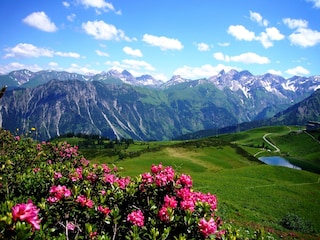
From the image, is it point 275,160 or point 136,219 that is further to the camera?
point 275,160

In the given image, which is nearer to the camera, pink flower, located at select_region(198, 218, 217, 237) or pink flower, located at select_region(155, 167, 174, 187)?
pink flower, located at select_region(198, 218, 217, 237)

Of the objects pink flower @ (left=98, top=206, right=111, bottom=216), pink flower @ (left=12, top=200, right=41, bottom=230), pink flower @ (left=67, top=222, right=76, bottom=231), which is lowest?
pink flower @ (left=67, top=222, right=76, bottom=231)

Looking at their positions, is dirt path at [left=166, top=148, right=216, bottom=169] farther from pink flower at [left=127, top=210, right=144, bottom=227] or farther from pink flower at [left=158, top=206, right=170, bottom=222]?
pink flower at [left=127, top=210, right=144, bottom=227]

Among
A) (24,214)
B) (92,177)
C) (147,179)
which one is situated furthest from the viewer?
(92,177)

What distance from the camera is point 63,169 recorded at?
47.2 feet

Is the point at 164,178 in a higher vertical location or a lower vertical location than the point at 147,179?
higher

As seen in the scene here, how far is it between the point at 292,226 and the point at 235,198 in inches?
425

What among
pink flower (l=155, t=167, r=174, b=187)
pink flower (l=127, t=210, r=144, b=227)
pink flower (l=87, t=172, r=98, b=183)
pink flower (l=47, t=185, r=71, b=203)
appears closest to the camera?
pink flower (l=127, t=210, r=144, b=227)

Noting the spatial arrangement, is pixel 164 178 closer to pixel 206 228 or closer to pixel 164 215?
pixel 164 215

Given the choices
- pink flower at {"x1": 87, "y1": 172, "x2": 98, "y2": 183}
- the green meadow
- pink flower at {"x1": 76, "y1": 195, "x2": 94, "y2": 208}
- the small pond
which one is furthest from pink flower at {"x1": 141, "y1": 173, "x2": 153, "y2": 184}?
the small pond

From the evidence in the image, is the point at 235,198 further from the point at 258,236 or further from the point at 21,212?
the point at 21,212

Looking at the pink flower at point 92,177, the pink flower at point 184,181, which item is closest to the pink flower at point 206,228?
the pink flower at point 184,181

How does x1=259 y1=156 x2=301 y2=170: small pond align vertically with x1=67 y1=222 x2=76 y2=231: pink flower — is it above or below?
below

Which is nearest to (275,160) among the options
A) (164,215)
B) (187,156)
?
(187,156)
